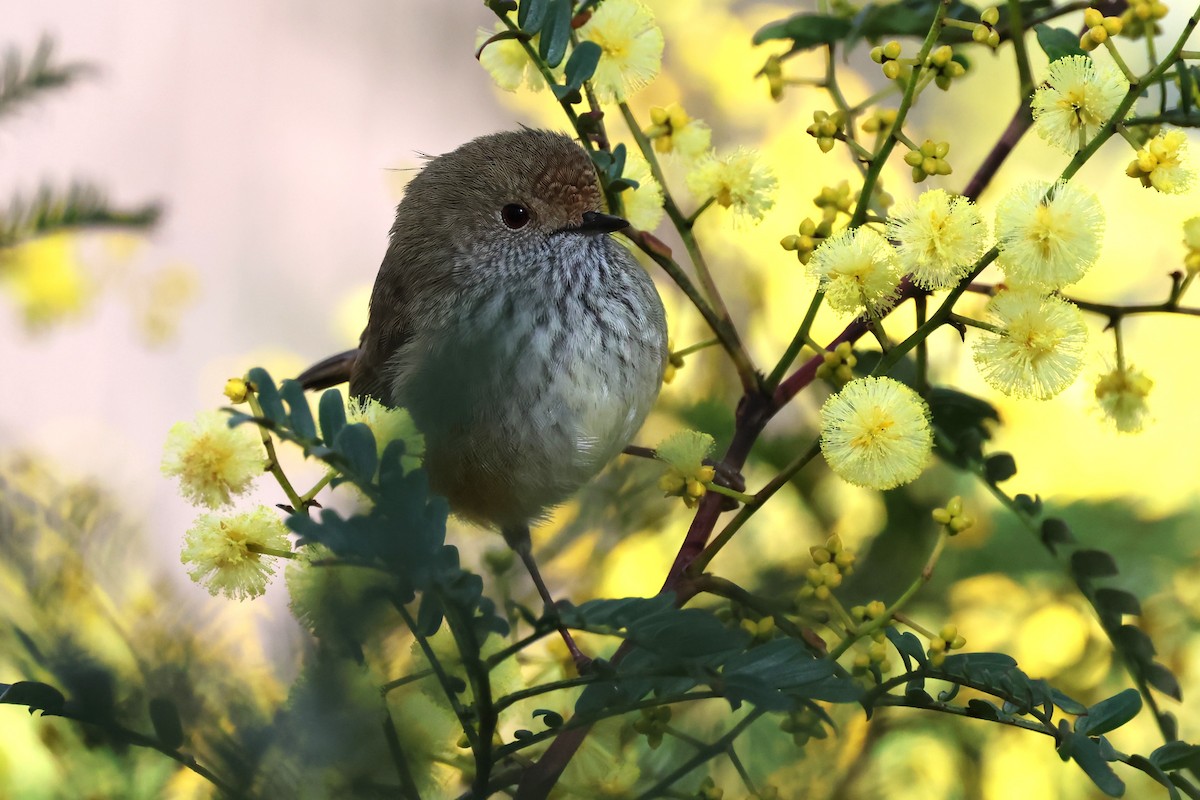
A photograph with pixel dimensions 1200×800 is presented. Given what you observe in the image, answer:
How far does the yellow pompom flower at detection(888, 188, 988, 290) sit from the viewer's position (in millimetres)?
734

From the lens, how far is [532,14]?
88 centimetres

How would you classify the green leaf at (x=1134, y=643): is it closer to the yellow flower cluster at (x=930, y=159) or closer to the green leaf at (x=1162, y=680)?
the green leaf at (x=1162, y=680)

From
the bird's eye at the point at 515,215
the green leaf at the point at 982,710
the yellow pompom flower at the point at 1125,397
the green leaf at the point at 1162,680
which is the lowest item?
the green leaf at the point at 982,710

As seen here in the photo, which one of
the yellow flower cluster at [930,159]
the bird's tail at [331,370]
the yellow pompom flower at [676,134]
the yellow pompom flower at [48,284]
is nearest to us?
the yellow flower cluster at [930,159]

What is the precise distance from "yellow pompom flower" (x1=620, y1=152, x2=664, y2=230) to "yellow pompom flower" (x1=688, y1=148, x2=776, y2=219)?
4 centimetres

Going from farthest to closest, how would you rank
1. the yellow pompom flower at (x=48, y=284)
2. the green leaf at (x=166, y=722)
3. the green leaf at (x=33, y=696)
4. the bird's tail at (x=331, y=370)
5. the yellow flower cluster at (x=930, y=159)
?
the bird's tail at (x=331, y=370), the yellow pompom flower at (x=48, y=284), the yellow flower cluster at (x=930, y=159), the green leaf at (x=33, y=696), the green leaf at (x=166, y=722)

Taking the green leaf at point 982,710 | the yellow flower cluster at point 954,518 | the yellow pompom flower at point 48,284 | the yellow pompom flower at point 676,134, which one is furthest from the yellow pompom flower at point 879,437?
the yellow pompom flower at point 48,284

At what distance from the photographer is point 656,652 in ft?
1.62

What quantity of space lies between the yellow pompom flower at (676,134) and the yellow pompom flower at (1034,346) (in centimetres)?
32

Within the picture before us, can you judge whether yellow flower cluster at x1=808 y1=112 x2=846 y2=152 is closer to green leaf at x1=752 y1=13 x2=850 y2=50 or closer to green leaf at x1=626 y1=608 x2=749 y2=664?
green leaf at x1=752 y1=13 x2=850 y2=50

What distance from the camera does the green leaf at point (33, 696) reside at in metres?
0.47

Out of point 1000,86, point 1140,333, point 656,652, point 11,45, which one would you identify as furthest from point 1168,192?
point 1000,86

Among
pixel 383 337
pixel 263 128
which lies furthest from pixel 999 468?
pixel 263 128

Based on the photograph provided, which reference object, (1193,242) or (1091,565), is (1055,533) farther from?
(1193,242)
